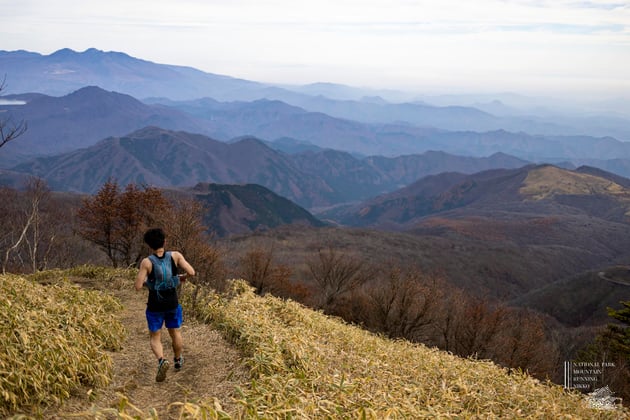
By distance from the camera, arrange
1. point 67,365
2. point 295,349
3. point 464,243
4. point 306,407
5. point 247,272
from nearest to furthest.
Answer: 1. point 306,407
2. point 67,365
3. point 295,349
4. point 247,272
5. point 464,243

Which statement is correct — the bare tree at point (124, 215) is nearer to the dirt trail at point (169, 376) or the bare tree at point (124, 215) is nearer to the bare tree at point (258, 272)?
the bare tree at point (258, 272)

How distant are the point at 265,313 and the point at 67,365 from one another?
6.26m

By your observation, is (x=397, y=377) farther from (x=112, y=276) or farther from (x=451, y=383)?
(x=112, y=276)

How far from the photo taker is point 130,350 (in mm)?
9219

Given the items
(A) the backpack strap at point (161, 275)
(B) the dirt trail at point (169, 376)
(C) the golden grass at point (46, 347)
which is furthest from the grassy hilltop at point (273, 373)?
(A) the backpack strap at point (161, 275)

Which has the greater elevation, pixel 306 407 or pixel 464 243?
pixel 306 407

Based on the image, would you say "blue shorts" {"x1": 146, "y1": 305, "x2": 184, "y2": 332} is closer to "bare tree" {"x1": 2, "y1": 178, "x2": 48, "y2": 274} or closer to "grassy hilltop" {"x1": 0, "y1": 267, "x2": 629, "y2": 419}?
"grassy hilltop" {"x1": 0, "y1": 267, "x2": 629, "y2": 419}

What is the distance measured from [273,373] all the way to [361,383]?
5.63ft

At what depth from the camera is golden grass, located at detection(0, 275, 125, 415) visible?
249 inches

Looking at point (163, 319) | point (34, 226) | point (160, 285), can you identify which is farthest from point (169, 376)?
point (34, 226)

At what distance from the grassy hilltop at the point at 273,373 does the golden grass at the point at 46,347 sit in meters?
0.02

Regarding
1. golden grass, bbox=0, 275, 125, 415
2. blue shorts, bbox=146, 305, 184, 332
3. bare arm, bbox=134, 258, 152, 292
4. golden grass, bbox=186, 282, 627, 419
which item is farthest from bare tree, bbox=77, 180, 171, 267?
bare arm, bbox=134, 258, 152, 292

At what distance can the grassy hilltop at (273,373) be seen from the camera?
20.2 ft

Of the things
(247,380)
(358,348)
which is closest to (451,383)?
(358,348)
